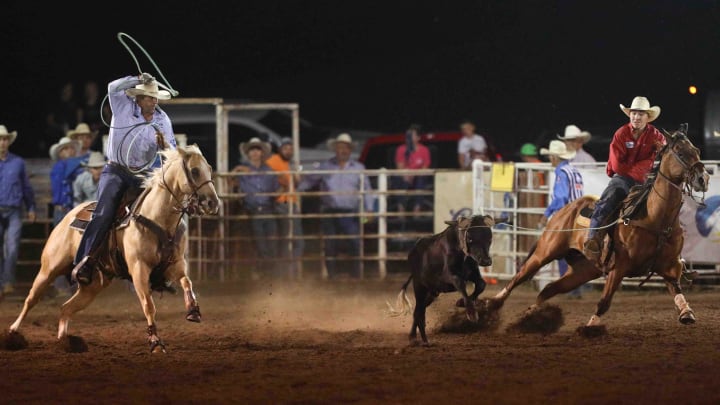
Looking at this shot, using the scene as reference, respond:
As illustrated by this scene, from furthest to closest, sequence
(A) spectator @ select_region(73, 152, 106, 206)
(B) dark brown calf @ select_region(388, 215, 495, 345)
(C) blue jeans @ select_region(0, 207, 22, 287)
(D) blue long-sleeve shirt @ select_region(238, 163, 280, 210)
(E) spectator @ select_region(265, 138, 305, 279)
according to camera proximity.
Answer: (E) spectator @ select_region(265, 138, 305, 279)
(D) blue long-sleeve shirt @ select_region(238, 163, 280, 210)
(A) spectator @ select_region(73, 152, 106, 206)
(C) blue jeans @ select_region(0, 207, 22, 287)
(B) dark brown calf @ select_region(388, 215, 495, 345)

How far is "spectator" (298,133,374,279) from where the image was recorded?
14.4 meters

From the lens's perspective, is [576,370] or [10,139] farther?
[10,139]

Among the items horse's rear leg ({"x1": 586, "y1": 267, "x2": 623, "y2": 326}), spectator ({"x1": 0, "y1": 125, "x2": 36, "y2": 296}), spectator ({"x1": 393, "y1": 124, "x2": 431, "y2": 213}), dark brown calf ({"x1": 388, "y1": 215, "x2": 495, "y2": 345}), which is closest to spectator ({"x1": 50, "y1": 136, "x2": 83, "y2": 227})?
spectator ({"x1": 0, "y1": 125, "x2": 36, "y2": 296})

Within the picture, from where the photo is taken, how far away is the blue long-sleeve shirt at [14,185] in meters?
12.4

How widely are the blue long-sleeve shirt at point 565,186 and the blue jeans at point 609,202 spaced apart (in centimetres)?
203

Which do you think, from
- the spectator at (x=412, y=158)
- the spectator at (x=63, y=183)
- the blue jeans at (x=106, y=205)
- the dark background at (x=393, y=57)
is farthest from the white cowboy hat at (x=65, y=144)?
the dark background at (x=393, y=57)

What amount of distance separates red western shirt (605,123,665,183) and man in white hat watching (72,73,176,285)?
348 centimetres

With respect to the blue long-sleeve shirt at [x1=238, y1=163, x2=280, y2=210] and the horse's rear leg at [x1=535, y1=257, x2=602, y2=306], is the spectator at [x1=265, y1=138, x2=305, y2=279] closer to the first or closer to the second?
the blue long-sleeve shirt at [x1=238, y1=163, x2=280, y2=210]

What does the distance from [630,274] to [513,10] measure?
1628 centimetres

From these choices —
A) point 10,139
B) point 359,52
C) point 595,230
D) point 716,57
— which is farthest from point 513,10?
point 595,230

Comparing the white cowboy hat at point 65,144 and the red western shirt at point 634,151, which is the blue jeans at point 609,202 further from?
the white cowboy hat at point 65,144

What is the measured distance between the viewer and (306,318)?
1064 centimetres

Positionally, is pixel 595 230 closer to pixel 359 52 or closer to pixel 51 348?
pixel 51 348

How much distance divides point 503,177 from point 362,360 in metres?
5.88
